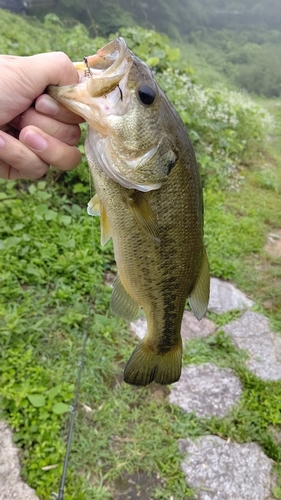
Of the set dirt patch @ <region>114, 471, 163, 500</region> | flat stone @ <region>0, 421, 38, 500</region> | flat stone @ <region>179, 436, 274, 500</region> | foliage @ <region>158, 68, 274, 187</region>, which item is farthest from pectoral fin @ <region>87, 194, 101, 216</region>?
foliage @ <region>158, 68, 274, 187</region>

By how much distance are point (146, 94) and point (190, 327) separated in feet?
9.76

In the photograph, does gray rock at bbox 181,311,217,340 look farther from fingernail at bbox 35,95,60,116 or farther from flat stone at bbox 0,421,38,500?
fingernail at bbox 35,95,60,116

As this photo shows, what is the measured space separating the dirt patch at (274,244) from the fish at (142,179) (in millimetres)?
4138

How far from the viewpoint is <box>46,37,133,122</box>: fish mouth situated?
124 centimetres

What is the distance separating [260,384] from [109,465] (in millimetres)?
1478

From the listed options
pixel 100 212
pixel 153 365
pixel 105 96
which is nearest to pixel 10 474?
pixel 153 365

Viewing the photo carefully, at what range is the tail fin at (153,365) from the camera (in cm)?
181

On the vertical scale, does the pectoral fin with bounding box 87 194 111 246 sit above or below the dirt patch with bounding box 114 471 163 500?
above

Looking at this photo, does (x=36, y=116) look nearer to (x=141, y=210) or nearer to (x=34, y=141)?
(x=34, y=141)

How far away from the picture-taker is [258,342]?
3980 mm

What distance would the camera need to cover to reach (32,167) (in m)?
1.57

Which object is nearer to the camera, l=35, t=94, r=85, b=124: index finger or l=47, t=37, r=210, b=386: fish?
l=47, t=37, r=210, b=386: fish

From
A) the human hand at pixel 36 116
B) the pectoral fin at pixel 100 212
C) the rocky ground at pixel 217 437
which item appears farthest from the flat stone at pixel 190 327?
the human hand at pixel 36 116

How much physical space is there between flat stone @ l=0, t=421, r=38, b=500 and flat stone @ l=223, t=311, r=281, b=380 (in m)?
2.12
